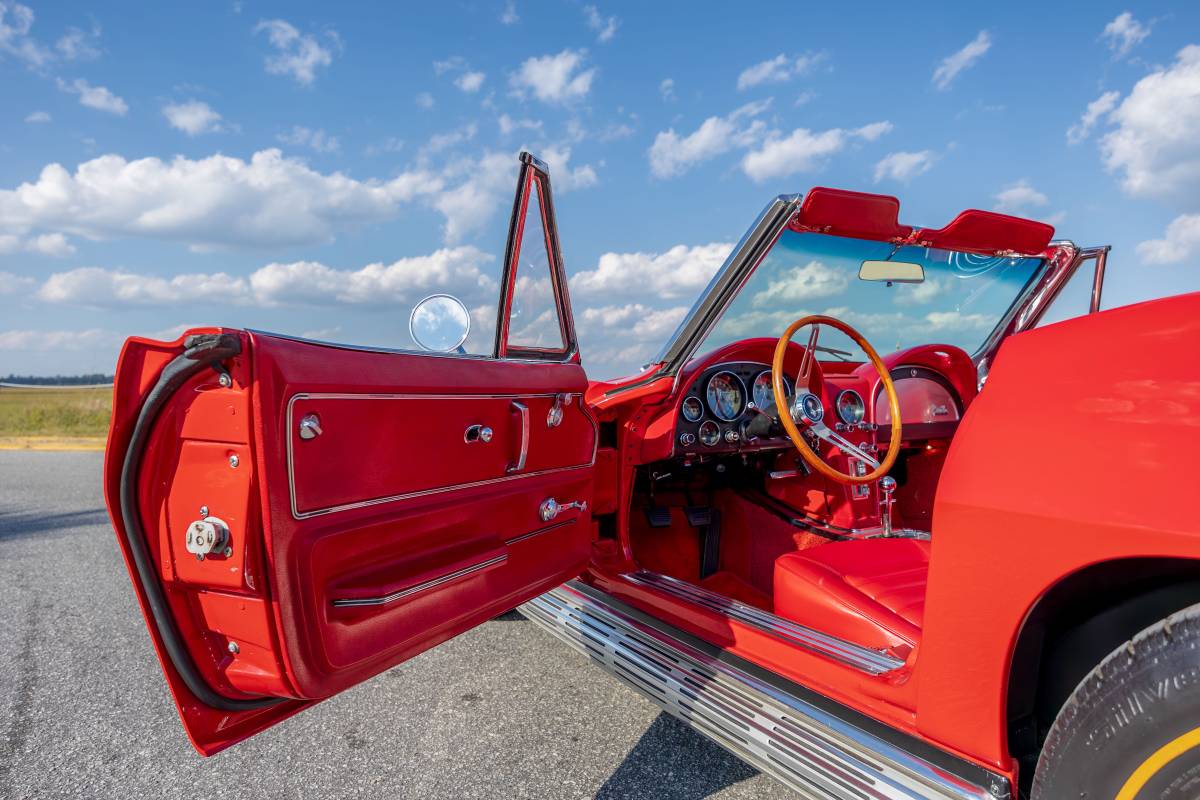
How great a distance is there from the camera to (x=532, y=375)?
6.73 feet

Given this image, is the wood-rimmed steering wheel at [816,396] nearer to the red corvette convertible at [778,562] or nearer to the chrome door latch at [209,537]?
the red corvette convertible at [778,562]

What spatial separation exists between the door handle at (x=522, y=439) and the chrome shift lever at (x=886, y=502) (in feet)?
6.00

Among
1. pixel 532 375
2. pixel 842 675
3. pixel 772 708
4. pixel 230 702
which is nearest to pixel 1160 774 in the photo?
pixel 842 675

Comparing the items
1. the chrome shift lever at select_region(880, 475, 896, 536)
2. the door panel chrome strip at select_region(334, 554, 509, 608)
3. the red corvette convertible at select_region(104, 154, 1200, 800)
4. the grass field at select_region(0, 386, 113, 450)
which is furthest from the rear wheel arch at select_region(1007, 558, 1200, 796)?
the grass field at select_region(0, 386, 113, 450)

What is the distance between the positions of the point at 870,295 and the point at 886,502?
988mm

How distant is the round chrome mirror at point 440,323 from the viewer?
2.46 m

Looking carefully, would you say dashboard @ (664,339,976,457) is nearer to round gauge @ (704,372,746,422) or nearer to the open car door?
round gauge @ (704,372,746,422)

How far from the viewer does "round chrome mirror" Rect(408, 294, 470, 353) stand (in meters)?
2.46

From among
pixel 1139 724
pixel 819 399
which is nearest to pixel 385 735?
pixel 819 399

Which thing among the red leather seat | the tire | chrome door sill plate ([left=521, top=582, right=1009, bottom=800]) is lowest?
chrome door sill plate ([left=521, top=582, right=1009, bottom=800])

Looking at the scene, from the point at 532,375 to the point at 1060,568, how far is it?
1.35 metres

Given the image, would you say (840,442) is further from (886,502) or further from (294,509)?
(294,509)

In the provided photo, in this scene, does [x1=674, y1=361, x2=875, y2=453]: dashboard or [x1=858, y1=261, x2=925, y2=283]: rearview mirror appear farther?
[x1=674, y1=361, x2=875, y2=453]: dashboard

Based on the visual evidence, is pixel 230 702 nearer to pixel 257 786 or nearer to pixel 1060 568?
pixel 257 786
